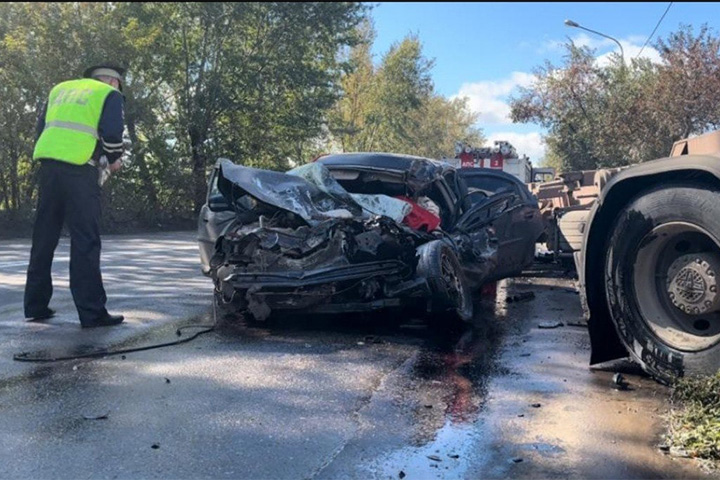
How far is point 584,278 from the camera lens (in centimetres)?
408

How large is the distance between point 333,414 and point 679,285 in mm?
2046

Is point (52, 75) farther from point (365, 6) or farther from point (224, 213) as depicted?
point (224, 213)

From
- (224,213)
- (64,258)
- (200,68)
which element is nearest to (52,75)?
Result: (200,68)

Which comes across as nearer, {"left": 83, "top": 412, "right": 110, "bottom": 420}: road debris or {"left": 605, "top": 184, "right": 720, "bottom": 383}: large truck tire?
{"left": 83, "top": 412, "right": 110, "bottom": 420}: road debris

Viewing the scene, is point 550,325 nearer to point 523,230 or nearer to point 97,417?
point 523,230

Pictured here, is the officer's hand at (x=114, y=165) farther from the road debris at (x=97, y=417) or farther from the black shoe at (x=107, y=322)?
the road debris at (x=97, y=417)

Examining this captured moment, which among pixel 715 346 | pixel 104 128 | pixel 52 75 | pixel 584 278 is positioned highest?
pixel 52 75

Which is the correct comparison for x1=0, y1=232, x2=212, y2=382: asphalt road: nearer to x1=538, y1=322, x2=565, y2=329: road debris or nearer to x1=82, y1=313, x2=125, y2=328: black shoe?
x1=82, y1=313, x2=125, y2=328: black shoe

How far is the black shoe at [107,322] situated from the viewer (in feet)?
17.3

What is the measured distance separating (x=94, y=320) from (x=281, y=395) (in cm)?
233

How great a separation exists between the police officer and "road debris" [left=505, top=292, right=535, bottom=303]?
165 inches

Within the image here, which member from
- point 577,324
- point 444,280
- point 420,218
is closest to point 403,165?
point 420,218

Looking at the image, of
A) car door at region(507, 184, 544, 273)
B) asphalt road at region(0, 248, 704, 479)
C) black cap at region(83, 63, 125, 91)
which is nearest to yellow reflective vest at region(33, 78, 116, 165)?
black cap at region(83, 63, 125, 91)

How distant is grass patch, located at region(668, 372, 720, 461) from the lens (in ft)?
9.41
